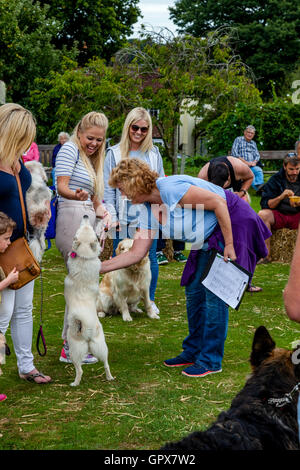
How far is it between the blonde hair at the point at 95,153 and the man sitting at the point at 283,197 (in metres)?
4.79

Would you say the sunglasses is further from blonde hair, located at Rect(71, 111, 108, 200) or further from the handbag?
the handbag

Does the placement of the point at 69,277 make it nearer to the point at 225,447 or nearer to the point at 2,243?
the point at 2,243

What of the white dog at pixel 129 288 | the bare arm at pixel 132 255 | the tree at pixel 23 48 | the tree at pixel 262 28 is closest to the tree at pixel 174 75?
the tree at pixel 23 48

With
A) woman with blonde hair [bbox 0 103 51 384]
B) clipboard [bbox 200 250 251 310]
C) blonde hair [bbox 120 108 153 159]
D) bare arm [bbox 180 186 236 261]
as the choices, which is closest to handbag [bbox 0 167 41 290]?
woman with blonde hair [bbox 0 103 51 384]

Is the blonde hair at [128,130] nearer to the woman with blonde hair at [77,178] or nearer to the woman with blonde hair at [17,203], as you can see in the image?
the woman with blonde hair at [77,178]

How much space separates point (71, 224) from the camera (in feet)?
15.3

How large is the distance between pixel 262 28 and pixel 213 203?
40.4 meters

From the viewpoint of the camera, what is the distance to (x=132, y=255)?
4637 mm

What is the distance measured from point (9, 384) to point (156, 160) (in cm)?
323

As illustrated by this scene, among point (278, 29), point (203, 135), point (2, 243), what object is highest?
point (278, 29)

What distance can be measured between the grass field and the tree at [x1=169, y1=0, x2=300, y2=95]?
110 ft

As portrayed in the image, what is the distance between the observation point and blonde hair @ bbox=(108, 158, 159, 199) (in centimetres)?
414

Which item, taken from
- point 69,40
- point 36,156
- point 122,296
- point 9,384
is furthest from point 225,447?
point 69,40

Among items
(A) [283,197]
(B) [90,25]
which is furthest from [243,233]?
(B) [90,25]
